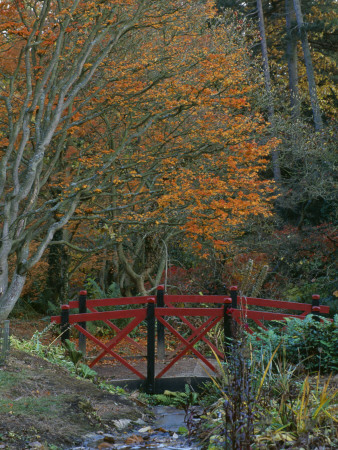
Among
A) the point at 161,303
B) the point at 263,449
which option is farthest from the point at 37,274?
the point at 263,449

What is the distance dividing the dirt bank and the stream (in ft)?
0.48

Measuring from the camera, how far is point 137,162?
12.1 meters

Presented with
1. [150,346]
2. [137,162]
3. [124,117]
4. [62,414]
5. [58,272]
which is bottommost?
[62,414]

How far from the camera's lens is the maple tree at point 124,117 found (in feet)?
35.8

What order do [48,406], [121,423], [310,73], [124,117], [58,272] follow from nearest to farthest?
1. [48,406]
2. [121,423]
3. [124,117]
4. [58,272]
5. [310,73]

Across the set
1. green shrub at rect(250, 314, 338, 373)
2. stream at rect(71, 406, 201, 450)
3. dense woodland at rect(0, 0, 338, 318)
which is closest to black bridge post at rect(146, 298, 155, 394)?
stream at rect(71, 406, 201, 450)

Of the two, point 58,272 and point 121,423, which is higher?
point 58,272

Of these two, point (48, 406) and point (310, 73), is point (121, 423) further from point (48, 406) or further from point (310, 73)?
point (310, 73)

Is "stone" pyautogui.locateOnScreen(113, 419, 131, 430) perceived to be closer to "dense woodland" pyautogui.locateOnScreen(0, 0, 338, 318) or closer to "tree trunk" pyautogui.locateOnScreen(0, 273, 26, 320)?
"tree trunk" pyautogui.locateOnScreen(0, 273, 26, 320)

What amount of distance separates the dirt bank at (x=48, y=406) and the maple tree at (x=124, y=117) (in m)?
3.04

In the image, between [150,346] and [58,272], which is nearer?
[150,346]

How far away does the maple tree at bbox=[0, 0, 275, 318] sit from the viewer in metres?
10.9

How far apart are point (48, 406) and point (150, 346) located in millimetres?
2895

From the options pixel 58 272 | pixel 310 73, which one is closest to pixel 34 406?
pixel 58 272
